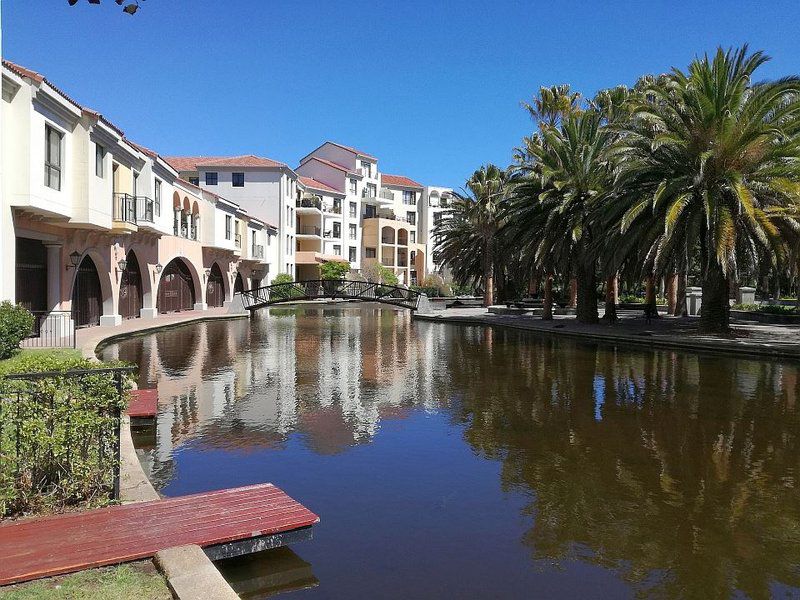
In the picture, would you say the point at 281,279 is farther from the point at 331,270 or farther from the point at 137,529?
the point at 137,529

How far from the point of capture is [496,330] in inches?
1340

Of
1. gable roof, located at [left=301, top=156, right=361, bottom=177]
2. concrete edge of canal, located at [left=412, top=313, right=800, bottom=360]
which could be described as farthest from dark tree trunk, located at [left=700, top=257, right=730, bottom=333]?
gable roof, located at [left=301, top=156, right=361, bottom=177]

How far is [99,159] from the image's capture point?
25812 mm

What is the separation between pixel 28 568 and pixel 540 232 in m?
29.4

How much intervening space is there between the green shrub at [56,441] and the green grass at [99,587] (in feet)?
4.89

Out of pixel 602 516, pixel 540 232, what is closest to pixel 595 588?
pixel 602 516

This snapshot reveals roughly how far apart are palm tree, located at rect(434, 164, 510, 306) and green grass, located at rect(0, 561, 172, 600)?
40700 millimetres

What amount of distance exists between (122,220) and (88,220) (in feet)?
15.4

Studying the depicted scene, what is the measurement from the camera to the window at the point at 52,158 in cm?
2147

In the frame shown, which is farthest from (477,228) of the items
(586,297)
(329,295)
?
(586,297)

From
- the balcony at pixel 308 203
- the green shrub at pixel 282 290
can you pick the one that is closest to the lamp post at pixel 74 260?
the green shrub at pixel 282 290

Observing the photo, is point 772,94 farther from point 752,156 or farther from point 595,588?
point 595,588

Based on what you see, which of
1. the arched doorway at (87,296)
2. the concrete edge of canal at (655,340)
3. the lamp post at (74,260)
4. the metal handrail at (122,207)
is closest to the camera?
the concrete edge of canal at (655,340)

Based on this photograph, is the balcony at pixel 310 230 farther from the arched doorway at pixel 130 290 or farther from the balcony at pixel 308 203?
the arched doorway at pixel 130 290
